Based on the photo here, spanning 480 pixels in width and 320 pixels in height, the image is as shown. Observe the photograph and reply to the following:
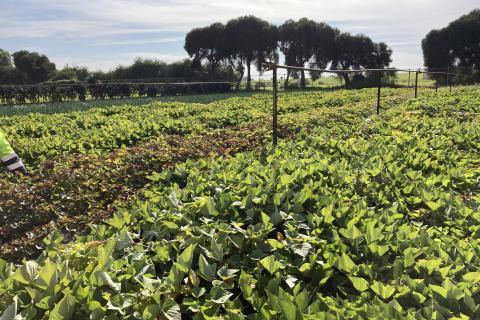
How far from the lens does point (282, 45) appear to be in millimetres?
61281

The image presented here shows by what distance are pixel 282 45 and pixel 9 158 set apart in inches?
2275

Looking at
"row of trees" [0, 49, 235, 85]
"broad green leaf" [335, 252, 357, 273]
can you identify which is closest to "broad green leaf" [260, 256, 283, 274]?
"broad green leaf" [335, 252, 357, 273]

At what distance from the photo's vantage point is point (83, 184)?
5.84m

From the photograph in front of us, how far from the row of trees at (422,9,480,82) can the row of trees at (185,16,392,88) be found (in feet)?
21.2

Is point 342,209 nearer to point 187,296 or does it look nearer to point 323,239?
point 323,239

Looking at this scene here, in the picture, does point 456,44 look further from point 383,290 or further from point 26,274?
point 26,274

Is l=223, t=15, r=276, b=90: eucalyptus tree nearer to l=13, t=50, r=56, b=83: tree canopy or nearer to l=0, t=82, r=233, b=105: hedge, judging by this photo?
l=0, t=82, r=233, b=105: hedge

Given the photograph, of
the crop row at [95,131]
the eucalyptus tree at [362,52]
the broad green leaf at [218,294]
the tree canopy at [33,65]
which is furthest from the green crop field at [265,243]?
the tree canopy at [33,65]

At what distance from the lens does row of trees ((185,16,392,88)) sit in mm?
56688

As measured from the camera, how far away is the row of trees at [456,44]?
49.3 m

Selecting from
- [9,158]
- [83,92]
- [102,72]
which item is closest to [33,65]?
[102,72]

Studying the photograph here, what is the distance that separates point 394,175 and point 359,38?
56364 mm

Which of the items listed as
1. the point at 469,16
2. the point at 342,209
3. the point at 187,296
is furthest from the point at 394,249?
the point at 469,16

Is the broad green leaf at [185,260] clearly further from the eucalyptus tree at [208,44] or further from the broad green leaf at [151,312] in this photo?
the eucalyptus tree at [208,44]
